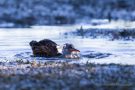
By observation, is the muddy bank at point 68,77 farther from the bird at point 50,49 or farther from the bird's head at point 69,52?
the bird at point 50,49

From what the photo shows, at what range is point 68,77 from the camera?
1708 cm

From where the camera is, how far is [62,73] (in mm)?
17797

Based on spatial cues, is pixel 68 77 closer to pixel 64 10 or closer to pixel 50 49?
pixel 50 49

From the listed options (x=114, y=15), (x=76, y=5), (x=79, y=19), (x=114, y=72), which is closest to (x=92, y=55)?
(x=114, y=72)

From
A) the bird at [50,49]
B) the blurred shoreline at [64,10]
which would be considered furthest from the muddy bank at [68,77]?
the blurred shoreline at [64,10]

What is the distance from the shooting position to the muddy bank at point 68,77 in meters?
16.0

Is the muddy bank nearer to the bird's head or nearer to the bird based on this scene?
the bird's head

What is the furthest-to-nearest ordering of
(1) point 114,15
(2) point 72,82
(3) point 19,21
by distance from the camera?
(1) point 114,15 < (3) point 19,21 < (2) point 72,82

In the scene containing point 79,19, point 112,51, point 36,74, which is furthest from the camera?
point 79,19

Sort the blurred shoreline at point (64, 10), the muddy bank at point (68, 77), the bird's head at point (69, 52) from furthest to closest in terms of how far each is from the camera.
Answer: the blurred shoreline at point (64, 10) < the bird's head at point (69, 52) < the muddy bank at point (68, 77)

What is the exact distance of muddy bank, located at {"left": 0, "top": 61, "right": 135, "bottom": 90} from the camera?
1605cm

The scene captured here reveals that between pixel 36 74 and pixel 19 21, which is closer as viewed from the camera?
pixel 36 74

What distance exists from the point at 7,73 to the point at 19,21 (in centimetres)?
5656

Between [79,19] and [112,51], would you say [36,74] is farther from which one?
[79,19]
